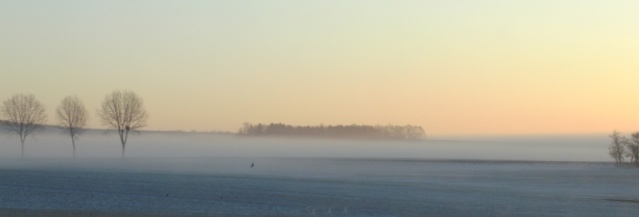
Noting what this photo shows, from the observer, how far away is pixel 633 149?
128 m

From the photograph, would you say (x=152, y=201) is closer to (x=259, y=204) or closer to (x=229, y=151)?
(x=259, y=204)

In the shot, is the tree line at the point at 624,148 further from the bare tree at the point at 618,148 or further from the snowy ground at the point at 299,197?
the snowy ground at the point at 299,197

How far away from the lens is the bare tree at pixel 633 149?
5017 inches

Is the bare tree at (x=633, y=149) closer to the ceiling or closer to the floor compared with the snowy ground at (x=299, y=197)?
closer to the ceiling

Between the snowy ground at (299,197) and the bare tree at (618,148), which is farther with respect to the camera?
the bare tree at (618,148)

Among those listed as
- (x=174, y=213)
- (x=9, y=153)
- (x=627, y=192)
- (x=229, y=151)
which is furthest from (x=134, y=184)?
(x=229, y=151)

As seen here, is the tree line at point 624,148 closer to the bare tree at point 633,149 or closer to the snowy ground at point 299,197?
the bare tree at point 633,149

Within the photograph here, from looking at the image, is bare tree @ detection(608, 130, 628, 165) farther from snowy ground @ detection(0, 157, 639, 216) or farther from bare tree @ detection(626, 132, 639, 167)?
snowy ground @ detection(0, 157, 639, 216)

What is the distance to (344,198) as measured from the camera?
52500 mm

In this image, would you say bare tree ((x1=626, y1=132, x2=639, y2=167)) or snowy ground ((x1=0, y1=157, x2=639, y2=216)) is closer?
snowy ground ((x1=0, y1=157, x2=639, y2=216))

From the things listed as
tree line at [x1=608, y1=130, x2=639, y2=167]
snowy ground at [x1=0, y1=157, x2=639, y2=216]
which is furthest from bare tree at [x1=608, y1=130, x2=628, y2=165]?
snowy ground at [x1=0, y1=157, x2=639, y2=216]

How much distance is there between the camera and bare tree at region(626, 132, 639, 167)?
418 ft

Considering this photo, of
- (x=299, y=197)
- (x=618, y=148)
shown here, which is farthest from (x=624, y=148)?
(x=299, y=197)

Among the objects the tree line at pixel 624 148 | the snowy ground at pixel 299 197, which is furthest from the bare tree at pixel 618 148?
the snowy ground at pixel 299 197
